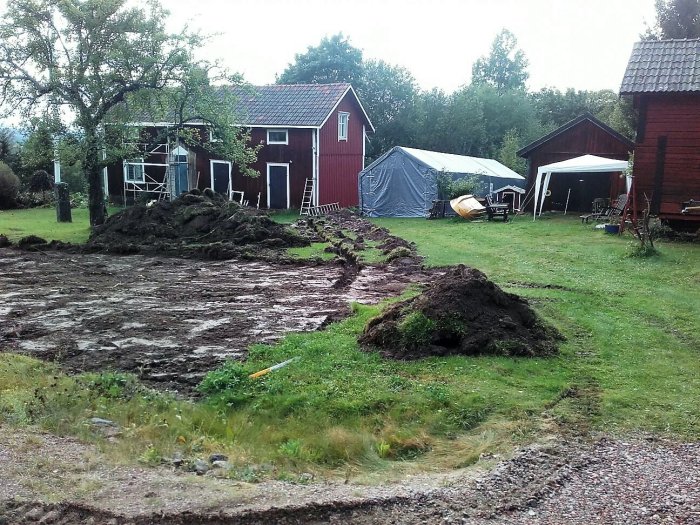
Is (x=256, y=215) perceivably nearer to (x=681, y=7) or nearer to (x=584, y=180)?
(x=584, y=180)

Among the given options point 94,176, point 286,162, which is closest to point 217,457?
point 94,176

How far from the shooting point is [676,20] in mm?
36594

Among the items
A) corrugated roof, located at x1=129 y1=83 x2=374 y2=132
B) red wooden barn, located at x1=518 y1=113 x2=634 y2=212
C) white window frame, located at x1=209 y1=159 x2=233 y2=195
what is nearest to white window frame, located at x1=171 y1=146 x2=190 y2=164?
white window frame, located at x1=209 y1=159 x2=233 y2=195

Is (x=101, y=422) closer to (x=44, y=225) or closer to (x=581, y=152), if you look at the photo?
(x=44, y=225)

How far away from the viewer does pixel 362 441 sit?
615 centimetres

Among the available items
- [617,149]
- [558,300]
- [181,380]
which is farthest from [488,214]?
[181,380]

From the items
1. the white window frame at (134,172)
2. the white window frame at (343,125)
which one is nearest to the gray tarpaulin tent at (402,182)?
the white window frame at (343,125)

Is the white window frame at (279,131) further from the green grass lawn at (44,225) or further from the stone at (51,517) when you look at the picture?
the stone at (51,517)

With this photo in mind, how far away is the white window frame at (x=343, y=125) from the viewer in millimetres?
34812

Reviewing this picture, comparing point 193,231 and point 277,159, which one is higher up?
point 277,159

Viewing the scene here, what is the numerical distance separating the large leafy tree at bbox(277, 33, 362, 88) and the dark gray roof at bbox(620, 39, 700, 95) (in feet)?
118

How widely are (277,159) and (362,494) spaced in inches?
1140

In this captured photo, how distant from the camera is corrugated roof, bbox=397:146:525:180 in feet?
103

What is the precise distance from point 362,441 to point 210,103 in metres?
19.8
